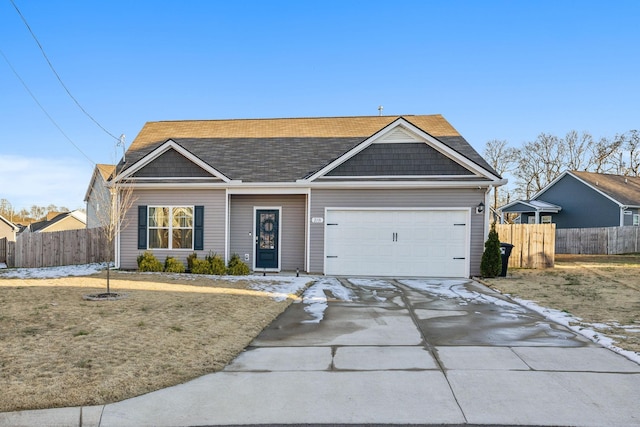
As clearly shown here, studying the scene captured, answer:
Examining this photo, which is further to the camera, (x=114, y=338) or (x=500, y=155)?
(x=500, y=155)

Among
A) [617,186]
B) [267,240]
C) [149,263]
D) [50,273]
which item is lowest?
[50,273]

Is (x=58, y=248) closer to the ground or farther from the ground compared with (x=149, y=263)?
farther from the ground

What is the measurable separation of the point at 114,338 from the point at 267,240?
850 cm

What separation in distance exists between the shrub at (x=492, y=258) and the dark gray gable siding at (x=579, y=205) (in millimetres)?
19715

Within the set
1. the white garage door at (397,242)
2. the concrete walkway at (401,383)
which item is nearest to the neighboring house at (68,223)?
the white garage door at (397,242)

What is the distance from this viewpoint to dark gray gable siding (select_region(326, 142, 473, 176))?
1320cm

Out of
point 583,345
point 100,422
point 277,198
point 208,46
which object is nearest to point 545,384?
point 583,345

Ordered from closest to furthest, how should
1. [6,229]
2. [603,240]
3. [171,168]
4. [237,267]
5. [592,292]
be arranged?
[592,292] → [237,267] → [171,168] → [603,240] → [6,229]

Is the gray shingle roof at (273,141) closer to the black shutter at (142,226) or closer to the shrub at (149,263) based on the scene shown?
the black shutter at (142,226)

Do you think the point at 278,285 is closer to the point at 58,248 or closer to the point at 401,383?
the point at 401,383

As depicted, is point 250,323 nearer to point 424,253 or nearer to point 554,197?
point 424,253

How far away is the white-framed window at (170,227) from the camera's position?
45.4ft

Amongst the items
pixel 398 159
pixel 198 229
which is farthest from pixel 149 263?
pixel 398 159

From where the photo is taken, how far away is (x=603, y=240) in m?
23.8
